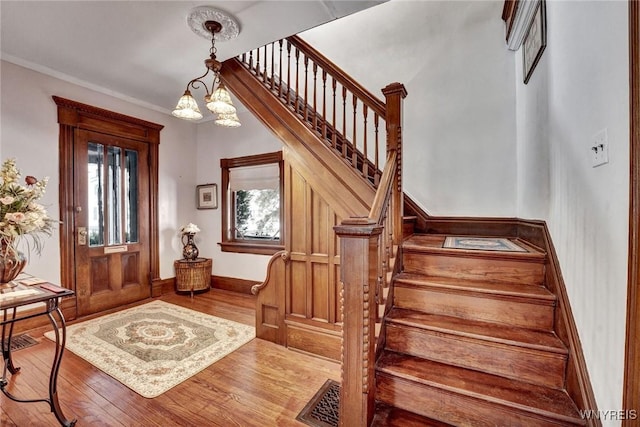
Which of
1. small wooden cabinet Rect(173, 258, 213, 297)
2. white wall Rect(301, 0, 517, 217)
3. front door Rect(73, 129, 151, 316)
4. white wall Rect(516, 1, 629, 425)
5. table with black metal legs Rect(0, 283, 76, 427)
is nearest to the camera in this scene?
white wall Rect(516, 1, 629, 425)

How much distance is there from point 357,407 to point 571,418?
91 cm

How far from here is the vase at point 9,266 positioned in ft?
5.43

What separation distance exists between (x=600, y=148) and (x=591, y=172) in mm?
128

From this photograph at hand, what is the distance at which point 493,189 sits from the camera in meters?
2.80

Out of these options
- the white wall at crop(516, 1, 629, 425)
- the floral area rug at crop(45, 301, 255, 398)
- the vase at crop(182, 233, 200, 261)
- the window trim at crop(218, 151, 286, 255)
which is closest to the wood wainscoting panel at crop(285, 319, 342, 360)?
the floral area rug at crop(45, 301, 255, 398)

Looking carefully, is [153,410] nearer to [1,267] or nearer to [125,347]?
[125,347]

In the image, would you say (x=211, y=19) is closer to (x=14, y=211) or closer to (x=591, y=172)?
(x=14, y=211)

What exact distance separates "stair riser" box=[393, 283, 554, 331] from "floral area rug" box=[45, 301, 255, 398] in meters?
1.70

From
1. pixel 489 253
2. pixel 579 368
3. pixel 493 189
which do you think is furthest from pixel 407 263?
pixel 493 189

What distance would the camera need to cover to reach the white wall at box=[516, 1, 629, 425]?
3.15 ft

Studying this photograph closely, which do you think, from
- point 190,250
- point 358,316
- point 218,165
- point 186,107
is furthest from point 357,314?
point 218,165

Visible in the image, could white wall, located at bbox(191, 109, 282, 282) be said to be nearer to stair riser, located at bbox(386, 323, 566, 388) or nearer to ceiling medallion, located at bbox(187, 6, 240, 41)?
ceiling medallion, located at bbox(187, 6, 240, 41)

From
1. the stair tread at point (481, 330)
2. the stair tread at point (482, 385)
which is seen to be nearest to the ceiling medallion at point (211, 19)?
the stair tread at point (481, 330)

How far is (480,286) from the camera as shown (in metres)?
1.72
